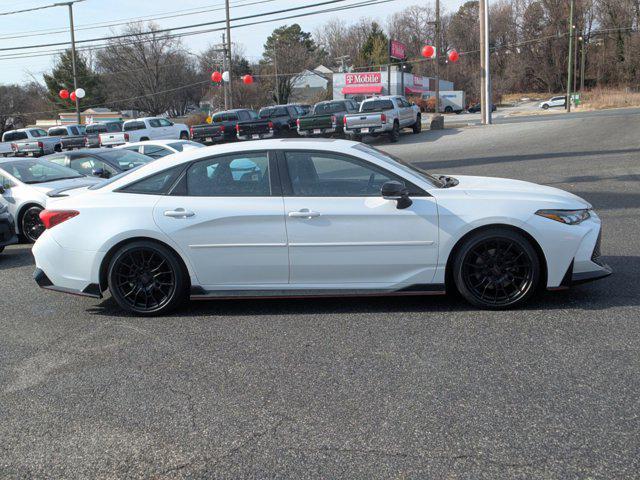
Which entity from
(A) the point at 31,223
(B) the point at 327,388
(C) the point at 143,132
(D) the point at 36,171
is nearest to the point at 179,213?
(B) the point at 327,388

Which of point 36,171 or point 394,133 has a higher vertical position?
point 394,133

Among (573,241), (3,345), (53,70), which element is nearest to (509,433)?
(573,241)

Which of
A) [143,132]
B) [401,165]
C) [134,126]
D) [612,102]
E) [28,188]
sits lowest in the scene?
[28,188]

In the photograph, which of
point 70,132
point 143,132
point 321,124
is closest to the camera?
point 321,124

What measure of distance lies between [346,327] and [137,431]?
6.88ft

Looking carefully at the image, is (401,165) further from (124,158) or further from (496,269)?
(124,158)

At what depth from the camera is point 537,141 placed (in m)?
23.9

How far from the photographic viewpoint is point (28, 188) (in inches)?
418

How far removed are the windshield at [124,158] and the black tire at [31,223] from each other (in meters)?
2.91

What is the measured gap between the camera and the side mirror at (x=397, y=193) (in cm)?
546

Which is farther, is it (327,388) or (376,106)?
(376,106)

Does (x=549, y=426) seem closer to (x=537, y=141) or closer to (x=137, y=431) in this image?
(x=137, y=431)

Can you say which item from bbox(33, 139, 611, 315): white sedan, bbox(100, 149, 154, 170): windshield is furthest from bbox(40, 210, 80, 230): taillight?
bbox(100, 149, 154, 170): windshield

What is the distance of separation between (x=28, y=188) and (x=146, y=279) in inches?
226
